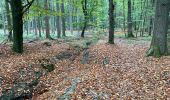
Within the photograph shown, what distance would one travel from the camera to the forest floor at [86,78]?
1024 centimetres

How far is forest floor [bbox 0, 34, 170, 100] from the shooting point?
33.6ft

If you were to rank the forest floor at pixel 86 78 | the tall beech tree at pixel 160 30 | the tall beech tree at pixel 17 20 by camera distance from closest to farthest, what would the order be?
the forest floor at pixel 86 78
the tall beech tree at pixel 160 30
the tall beech tree at pixel 17 20

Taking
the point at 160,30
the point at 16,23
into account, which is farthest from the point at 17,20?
the point at 160,30

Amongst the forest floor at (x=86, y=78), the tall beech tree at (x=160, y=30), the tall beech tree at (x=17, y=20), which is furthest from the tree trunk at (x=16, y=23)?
the tall beech tree at (x=160, y=30)

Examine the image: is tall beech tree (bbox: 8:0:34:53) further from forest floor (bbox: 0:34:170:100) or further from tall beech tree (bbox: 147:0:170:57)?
tall beech tree (bbox: 147:0:170:57)

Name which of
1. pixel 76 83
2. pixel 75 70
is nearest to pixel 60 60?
pixel 75 70

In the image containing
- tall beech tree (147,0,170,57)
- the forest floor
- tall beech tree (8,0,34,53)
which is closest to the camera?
the forest floor

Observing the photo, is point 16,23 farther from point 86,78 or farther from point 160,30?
point 160,30

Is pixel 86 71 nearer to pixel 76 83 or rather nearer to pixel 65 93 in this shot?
pixel 76 83

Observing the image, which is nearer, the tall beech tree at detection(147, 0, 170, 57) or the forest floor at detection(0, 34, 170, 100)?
the forest floor at detection(0, 34, 170, 100)

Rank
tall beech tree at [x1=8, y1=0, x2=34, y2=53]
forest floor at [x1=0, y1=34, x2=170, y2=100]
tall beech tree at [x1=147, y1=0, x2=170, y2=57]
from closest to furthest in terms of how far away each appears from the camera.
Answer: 1. forest floor at [x1=0, y1=34, x2=170, y2=100]
2. tall beech tree at [x1=147, y1=0, x2=170, y2=57]
3. tall beech tree at [x1=8, y1=0, x2=34, y2=53]

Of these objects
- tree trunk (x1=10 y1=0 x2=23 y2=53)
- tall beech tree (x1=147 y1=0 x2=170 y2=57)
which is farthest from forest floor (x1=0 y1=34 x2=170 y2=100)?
tree trunk (x1=10 y1=0 x2=23 y2=53)

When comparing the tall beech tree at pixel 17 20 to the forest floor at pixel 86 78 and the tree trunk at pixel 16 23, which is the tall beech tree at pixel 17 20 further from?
the forest floor at pixel 86 78

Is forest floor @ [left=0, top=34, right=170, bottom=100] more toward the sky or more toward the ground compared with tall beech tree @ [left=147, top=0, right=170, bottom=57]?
more toward the ground
